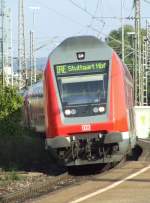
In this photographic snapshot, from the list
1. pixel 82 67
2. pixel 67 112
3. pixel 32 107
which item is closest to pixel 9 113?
pixel 82 67

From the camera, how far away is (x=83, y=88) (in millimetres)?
19875

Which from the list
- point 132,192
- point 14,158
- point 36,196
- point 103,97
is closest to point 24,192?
point 36,196

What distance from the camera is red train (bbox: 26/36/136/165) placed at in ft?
63.4

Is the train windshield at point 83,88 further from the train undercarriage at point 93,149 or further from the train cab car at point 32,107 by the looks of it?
the train cab car at point 32,107

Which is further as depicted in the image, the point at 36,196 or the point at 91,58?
the point at 91,58

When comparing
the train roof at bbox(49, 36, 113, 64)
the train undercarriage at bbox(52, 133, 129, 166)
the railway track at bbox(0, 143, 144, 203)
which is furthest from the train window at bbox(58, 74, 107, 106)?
the railway track at bbox(0, 143, 144, 203)

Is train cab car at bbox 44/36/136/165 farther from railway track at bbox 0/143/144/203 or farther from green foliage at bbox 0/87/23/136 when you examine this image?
green foliage at bbox 0/87/23/136

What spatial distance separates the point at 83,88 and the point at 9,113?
791 centimetres

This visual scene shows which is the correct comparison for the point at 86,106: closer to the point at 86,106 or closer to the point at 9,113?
the point at 86,106

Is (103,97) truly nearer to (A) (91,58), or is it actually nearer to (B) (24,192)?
(A) (91,58)

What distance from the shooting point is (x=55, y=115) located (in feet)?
63.3

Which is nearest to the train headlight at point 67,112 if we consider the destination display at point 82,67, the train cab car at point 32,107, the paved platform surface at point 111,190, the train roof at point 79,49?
the destination display at point 82,67

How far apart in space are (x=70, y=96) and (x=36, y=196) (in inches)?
187

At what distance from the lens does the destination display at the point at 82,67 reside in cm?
2000
